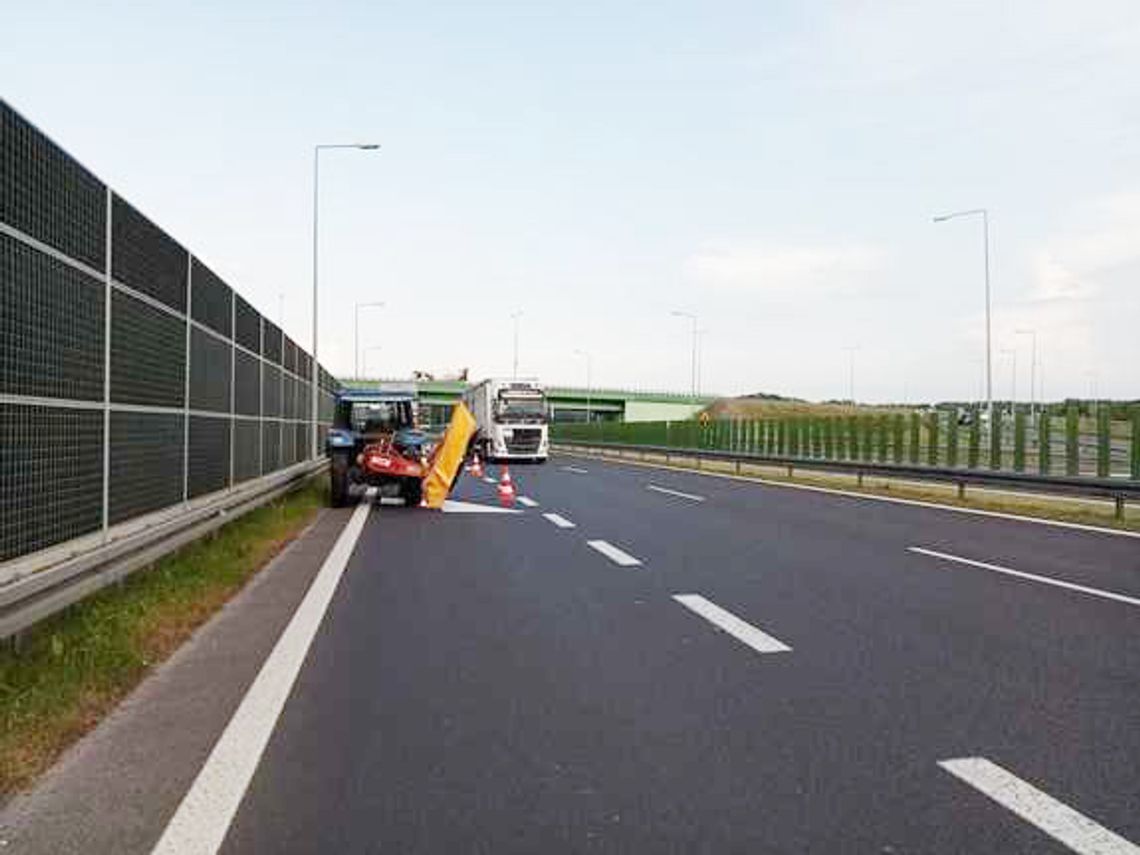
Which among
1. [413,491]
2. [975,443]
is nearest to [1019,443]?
[975,443]

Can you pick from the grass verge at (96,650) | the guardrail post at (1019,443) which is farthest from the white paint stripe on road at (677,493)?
the grass verge at (96,650)

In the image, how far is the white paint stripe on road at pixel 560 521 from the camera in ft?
49.4

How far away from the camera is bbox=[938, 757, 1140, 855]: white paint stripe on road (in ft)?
11.5

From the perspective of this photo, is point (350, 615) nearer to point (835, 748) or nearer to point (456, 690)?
point (456, 690)

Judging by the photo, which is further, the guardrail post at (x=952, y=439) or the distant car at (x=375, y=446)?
the guardrail post at (x=952, y=439)

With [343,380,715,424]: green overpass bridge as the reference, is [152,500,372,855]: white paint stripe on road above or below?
below

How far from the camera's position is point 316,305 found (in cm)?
2905

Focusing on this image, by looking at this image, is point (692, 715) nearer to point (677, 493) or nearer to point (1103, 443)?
point (1103, 443)

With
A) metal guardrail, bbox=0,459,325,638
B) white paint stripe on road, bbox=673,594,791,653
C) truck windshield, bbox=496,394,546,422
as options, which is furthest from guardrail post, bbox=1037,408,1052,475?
truck windshield, bbox=496,394,546,422

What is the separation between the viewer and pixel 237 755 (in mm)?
4566

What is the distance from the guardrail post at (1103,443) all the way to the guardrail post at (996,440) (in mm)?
3229

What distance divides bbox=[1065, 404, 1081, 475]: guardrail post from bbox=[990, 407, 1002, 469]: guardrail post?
99.2 inches

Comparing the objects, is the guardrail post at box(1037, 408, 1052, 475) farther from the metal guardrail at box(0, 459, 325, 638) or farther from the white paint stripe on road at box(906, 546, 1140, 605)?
the metal guardrail at box(0, 459, 325, 638)

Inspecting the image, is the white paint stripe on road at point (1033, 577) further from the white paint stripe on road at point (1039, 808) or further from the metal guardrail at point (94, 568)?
the metal guardrail at point (94, 568)
